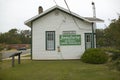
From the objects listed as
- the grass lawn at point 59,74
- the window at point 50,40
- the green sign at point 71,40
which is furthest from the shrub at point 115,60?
the window at point 50,40

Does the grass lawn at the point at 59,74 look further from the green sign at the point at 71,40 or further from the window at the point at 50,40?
the green sign at the point at 71,40

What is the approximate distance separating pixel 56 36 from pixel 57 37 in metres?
0.14

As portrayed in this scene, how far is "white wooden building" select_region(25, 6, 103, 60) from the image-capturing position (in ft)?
71.3

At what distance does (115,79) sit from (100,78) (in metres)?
0.72

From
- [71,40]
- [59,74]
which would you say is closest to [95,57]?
[71,40]

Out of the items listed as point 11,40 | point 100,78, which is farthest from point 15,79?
point 11,40

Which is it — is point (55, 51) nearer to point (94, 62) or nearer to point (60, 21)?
point (60, 21)

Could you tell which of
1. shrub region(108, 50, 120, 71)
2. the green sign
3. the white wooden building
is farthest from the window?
shrub region(108, 50, 120, 71)

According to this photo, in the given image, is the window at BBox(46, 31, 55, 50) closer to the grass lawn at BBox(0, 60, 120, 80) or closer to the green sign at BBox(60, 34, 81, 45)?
the green sign at BBox(60, 34, 81, 45)

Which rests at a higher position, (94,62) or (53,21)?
(53,21)

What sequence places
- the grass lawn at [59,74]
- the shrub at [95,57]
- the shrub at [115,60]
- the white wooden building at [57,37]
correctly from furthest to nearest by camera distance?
the white wooden building at [57,37] < the shrub at [95,57] < the grass lawn at [59,74] < the shrub at [115,60]

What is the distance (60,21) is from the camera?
21.8 meters

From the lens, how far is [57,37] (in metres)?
21.8

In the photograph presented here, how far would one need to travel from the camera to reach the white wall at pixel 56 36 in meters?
21.7
